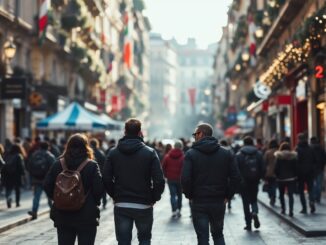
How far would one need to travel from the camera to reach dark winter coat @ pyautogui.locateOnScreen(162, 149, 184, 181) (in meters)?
18.0

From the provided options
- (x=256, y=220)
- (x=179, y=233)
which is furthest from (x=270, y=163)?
(x=179, y=233)

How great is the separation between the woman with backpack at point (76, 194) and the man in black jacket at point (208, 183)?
56.3 inches

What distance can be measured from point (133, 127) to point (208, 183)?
4.08ft

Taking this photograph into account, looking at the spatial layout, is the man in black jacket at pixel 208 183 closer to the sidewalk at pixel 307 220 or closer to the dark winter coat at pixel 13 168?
the sidewalk at pixel 307 220

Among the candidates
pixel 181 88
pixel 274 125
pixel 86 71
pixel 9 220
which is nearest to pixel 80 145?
pixel 9 220

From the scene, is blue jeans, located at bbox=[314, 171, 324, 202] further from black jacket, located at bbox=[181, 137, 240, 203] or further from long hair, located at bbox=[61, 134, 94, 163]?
long hair, located at bbox=[61, 134, 94, 163]

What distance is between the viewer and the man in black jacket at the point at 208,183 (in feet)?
29.1

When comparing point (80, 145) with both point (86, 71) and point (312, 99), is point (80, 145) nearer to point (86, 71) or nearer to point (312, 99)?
point (312, 99)

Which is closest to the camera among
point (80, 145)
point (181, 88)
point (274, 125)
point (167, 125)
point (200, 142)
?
point (80, 145)

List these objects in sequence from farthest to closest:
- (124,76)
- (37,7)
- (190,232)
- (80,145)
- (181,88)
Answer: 1. (181,88)
2. (124,76)
3. (37,7)
4. (190,232)
5. (80,145)

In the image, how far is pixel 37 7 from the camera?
38.5 m

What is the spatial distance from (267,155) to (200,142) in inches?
433

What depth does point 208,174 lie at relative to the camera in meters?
8.93

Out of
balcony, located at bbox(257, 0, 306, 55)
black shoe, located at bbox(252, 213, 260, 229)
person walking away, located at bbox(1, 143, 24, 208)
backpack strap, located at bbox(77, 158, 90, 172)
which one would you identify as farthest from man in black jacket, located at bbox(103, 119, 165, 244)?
balcony, located at bbox(257, 0, 306, 55)
